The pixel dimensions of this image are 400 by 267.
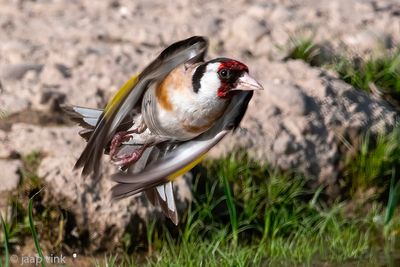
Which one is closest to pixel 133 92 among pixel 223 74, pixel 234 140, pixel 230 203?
pixel 223 74

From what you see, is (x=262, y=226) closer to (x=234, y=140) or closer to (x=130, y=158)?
(x=234, y=140)

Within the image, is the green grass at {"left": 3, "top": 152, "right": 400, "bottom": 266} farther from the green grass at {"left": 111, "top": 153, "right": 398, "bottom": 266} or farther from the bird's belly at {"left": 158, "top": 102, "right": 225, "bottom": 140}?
the bird's belly at {"left": 158, "top": 102, "right": 225, "bottom": 140}

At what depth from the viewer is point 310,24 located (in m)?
5.58

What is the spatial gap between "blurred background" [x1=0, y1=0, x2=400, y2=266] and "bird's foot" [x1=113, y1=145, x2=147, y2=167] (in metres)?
1.03

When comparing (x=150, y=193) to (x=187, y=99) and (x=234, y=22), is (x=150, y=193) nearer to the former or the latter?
(x=187, y=99)

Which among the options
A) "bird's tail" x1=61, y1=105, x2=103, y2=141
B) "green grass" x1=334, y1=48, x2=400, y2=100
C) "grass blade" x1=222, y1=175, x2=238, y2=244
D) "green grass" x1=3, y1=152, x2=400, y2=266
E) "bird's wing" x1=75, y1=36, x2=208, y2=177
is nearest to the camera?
"bird's wing" x1=75, y1=36, x2=208, y2=177

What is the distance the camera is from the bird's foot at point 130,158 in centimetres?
244

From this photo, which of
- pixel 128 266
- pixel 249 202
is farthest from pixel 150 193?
pixel 249 202

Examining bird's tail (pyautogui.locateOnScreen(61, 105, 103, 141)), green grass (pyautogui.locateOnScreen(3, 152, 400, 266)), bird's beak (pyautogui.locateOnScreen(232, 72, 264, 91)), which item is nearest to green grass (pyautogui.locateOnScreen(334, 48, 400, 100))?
green grass (pyautogui.locateOnScreen(3, 152, 400, 266))

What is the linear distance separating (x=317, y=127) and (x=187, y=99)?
2550mm

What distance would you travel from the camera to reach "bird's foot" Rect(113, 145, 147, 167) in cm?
244

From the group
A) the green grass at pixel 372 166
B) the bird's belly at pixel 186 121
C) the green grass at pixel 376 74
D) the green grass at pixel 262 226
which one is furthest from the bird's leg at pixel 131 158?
the green grass at pixel 376 74

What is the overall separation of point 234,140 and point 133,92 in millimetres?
2229

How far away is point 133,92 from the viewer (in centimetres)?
238
